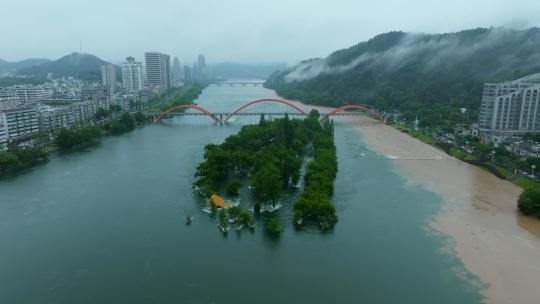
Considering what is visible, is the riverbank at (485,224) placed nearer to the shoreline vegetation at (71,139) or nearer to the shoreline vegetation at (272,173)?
the shoreline vegetation at (272,173)

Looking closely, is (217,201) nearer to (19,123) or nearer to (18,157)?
(18,157)

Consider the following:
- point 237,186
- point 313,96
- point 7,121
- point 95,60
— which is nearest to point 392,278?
point 237,186

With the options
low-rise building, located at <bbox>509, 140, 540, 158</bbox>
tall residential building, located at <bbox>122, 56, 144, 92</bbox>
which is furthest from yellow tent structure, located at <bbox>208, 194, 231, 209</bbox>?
tall residential building, located at <bbox>122, 56, 144, 92</bbox>

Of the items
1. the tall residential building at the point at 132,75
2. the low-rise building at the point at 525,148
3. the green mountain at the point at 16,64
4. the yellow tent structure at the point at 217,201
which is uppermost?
the green mountain at the point at 16,64

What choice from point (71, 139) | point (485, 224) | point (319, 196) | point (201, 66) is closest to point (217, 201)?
point (319, 196)

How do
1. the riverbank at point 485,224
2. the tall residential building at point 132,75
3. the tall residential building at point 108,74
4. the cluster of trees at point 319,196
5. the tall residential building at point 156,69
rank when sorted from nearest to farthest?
the riverbank at point 485,224 < the cluster of trees at point 319,196 < the tall residential building at point 132,75 < the tall residential building at point 108,74 < the tall residential building at point 156,69

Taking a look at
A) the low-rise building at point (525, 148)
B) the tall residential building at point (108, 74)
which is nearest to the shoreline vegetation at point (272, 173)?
the low-rise building at point (525, 148)

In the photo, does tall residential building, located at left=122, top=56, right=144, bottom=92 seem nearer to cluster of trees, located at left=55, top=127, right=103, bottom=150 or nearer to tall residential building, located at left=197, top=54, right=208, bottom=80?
cluster of trees, located at left=55, top=127, right=103, bottom=150
